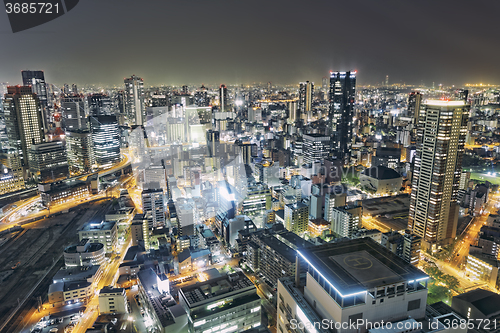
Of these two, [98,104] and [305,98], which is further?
[305,98]

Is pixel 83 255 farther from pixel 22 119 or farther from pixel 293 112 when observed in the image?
pixel 293 112

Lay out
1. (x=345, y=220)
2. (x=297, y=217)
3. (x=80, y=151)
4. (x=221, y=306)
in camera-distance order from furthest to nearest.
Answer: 1. (x=80, y=151)
2. (x=297, y=217)
3. (x=345, y=220)
4. (x=221, y=306)

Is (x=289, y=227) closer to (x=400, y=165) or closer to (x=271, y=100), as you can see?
(x=400, y=165)

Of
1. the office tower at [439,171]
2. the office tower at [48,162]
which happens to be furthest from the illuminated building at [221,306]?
the office tower at [48,162]

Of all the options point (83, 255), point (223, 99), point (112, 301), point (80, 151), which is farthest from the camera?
point (223, 99)

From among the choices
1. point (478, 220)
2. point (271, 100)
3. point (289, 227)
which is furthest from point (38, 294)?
point (271, 100)

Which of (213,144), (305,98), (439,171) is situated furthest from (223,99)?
(439,171)
